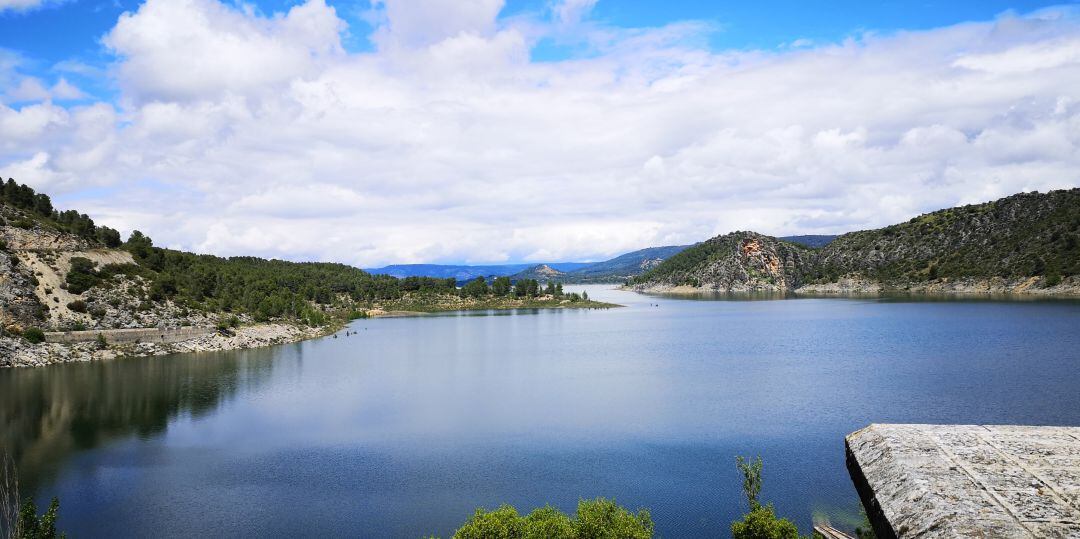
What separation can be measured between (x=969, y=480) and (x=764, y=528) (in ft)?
68.0

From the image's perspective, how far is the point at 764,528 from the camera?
23.2 m

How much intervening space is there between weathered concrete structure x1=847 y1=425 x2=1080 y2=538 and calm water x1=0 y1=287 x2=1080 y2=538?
76.2 ft

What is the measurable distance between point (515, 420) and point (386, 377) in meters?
27.3

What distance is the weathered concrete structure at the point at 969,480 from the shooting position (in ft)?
13.6

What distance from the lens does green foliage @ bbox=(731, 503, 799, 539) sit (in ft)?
75.7

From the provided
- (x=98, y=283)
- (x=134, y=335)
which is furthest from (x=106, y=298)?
(x=134, y=335)

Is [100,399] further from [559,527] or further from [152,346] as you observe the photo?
[559,527]

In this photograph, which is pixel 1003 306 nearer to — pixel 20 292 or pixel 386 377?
pixel 386 377

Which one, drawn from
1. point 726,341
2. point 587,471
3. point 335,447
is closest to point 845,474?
point 587,471

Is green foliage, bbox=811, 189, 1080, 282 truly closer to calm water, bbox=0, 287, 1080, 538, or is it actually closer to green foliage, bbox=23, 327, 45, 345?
calm water, bbox=0, 287, 1080, 538

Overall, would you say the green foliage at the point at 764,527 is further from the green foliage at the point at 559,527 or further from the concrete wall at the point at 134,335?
the concrete wall at the point at 134,335

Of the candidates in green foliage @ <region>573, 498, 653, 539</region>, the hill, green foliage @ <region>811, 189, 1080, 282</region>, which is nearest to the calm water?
green foliage @ <region>573, 498, 653, 539</region>

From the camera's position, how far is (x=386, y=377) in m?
70.2

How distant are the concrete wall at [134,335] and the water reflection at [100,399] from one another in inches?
247
